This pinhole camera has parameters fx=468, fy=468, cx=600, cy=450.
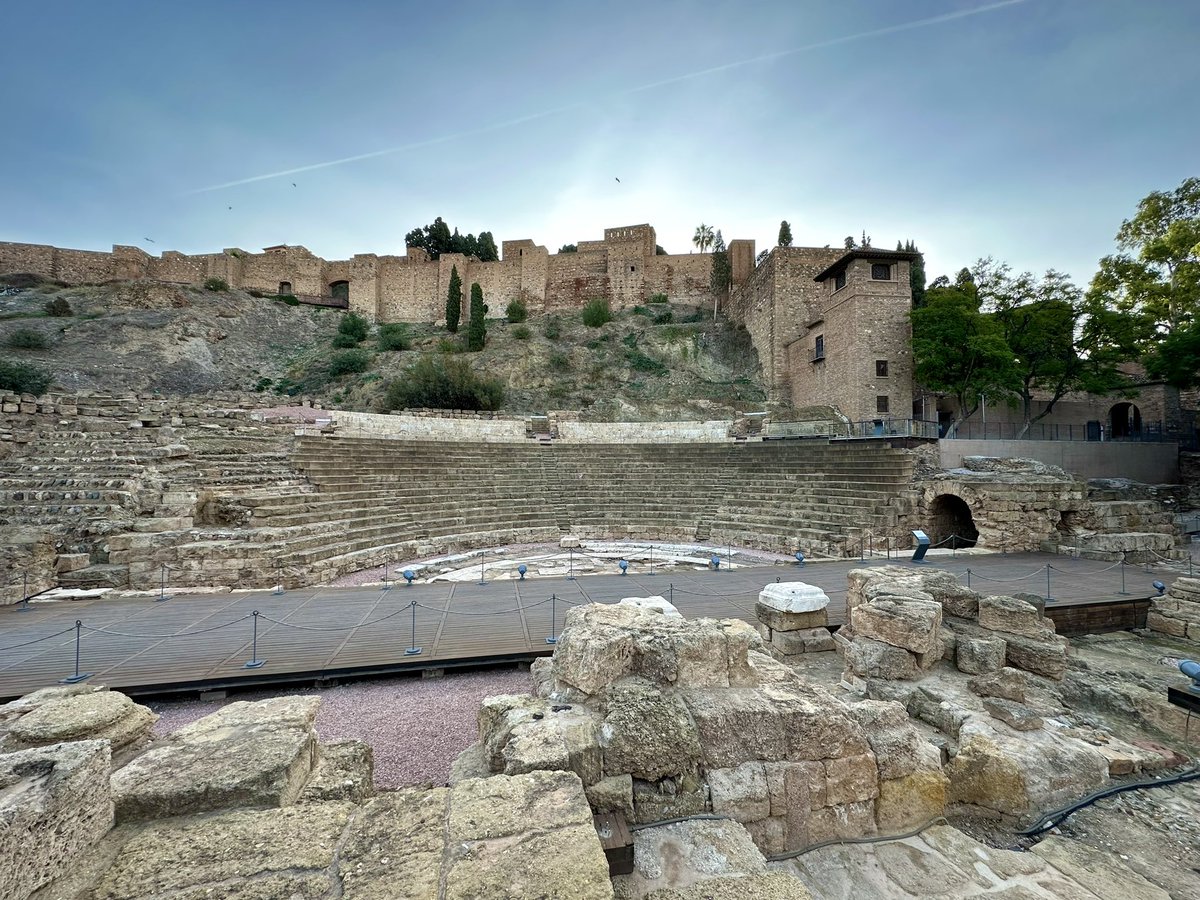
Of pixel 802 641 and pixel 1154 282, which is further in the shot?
pixel 1154 282

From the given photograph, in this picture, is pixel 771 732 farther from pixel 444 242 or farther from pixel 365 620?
pixel 444 242

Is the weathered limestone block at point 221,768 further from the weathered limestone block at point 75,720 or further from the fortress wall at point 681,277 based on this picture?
the fortress wall at point 681,277

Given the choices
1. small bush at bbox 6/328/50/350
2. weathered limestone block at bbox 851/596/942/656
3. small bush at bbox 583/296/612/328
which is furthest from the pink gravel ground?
small bush at bbox 6/328/50/350

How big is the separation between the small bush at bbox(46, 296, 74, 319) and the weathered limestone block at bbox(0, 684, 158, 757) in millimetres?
41611

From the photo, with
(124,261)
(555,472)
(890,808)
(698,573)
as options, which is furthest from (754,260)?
(124,261)

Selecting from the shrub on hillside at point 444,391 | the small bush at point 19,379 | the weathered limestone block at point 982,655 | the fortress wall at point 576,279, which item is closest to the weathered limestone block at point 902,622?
the weathered limestone block at point 982,655

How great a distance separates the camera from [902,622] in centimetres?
505

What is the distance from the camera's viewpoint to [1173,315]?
725 inches

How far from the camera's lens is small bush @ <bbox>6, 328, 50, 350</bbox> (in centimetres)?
2569

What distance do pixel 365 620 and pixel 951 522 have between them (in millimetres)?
14113

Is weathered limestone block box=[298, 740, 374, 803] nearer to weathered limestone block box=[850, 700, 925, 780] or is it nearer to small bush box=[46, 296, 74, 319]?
weathered limestone block box=[850, 700, 925, 780]

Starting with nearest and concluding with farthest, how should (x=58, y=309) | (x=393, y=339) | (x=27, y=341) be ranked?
(x=27, y=341) → (x=58, y=309) → (x=393, y=339)

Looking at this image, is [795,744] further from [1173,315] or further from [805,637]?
[1173,315]

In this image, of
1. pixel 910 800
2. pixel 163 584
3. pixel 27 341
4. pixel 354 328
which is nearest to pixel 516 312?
pixel 354 328
